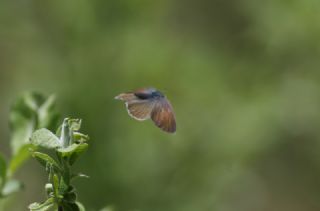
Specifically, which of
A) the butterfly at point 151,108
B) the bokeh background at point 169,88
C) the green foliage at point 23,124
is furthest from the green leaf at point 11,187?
the bokeh background at point 169,88

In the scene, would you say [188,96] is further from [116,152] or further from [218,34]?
[218,34]

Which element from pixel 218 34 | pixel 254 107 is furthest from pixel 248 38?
pixel 218 34

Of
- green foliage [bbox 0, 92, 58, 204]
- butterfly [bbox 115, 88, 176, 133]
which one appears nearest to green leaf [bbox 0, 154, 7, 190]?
green foliage [bbox 0, 92, 58, 204]

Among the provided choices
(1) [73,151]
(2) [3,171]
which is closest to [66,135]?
(1) [73,151]

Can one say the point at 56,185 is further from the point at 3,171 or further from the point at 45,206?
Result: the point at 3,171

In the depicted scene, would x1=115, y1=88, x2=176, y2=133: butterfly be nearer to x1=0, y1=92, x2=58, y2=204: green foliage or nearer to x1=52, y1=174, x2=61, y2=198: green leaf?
x1=52, y1=174, x2=61, y2=198: green leaf
